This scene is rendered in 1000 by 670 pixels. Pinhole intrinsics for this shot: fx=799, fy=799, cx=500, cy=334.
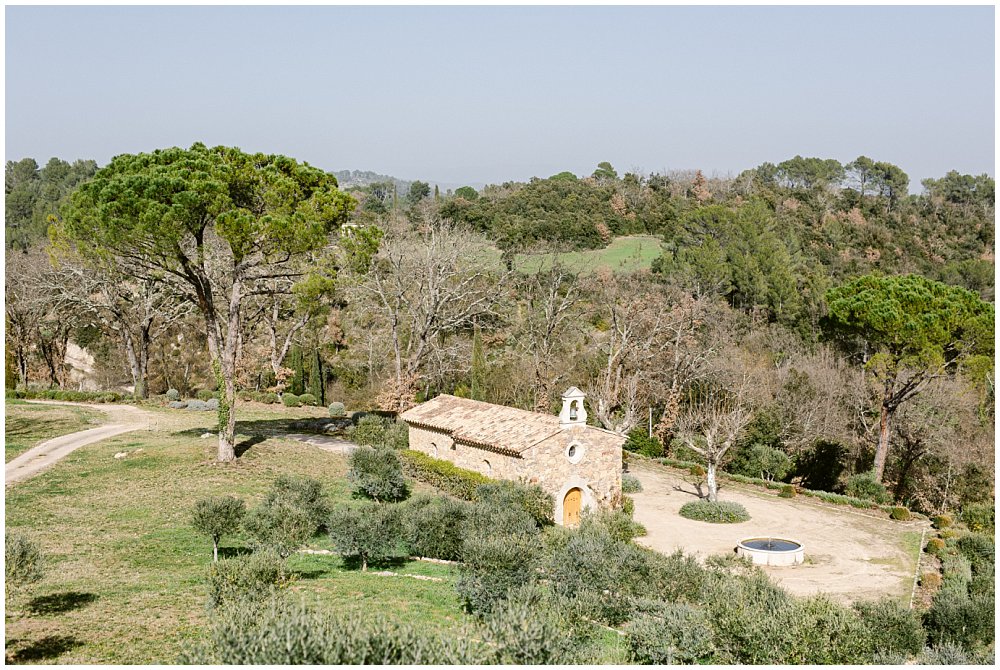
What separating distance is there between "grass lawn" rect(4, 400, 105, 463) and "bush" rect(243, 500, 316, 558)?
14.3 m

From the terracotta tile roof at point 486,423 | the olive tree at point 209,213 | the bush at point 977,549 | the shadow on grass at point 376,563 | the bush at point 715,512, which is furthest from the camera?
the bush at point 715,512

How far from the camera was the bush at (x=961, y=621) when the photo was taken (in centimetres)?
1739

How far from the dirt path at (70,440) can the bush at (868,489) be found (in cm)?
2986

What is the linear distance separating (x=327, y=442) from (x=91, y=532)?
45.6ft

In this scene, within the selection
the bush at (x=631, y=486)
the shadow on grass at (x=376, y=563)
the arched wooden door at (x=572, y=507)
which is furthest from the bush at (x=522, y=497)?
Answer: the bush at (x=631, y=486)

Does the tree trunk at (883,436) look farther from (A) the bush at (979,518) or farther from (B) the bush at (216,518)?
(B) the bush at (216,518)

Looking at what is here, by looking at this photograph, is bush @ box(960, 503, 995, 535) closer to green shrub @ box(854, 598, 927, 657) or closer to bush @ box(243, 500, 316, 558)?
green shrub @ box(854, 598, 927, 657)

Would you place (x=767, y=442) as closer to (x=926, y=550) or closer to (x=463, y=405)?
(x=926, y=550)

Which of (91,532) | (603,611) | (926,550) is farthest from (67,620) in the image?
(926,550)

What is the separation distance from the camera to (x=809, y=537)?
27.0m

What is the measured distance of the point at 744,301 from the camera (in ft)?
171

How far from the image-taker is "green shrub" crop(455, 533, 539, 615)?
15695 mm

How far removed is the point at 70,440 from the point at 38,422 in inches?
157

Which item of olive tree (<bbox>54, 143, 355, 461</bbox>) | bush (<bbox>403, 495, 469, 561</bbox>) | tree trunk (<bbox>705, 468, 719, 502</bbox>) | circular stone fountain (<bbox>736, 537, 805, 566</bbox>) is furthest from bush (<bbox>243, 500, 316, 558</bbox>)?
tree trunk (<bbox>705, 468, 719, 502</bbox>)
